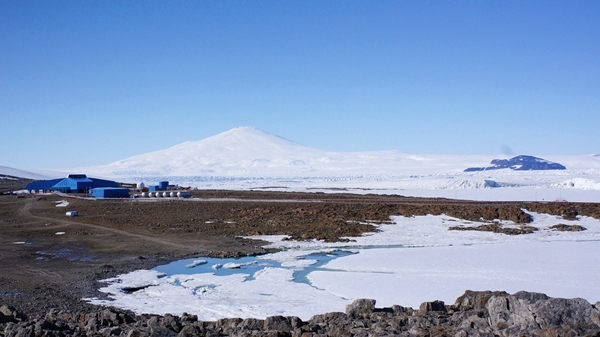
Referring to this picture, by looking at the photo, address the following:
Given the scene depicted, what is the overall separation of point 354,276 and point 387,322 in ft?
22.9

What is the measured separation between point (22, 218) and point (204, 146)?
168410 mm

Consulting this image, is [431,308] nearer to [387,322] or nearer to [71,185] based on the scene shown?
[387,322]

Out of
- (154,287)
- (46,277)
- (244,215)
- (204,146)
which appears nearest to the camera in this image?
(154,287)

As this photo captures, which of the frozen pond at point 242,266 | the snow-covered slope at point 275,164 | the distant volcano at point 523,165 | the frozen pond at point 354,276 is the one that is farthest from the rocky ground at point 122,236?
the distant volcano at point 523,165

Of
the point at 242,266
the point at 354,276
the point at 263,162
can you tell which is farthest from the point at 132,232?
the point at 263,162

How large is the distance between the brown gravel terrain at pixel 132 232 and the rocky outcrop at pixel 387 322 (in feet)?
10.0

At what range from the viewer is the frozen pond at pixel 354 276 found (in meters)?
12.4

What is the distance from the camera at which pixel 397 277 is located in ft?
49.4

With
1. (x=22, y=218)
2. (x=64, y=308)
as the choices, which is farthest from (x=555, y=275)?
(x=22, y=218)

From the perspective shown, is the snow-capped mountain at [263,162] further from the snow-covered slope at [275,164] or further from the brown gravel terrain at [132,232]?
the brown gravel terrain at [132,232]

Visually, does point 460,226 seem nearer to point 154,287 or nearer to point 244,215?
point 244,215

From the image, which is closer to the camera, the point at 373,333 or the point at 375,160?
the point at 373,333

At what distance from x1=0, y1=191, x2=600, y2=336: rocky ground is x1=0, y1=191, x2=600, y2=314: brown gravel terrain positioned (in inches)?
1.2

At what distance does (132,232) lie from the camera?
2595 centimetres
